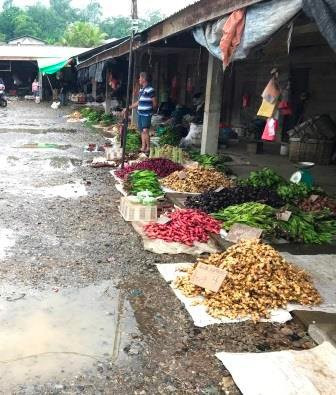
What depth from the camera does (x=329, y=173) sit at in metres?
10.5

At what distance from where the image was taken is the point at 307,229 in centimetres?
621

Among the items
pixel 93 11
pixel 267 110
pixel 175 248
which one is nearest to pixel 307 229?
pixel 175 248

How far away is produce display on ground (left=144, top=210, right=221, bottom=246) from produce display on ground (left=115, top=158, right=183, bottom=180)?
3.14 meters

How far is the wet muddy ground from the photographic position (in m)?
3.39

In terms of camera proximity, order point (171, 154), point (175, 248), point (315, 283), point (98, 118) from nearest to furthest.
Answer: point (315, 283)
point (175, 248)
point (171, 154)
point (98, 118)

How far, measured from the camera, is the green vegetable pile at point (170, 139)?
1356 centimetres

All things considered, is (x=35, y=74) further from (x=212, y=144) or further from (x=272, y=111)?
(x=272, y=111)

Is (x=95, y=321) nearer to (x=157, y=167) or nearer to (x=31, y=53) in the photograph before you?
(x=157, y=167)

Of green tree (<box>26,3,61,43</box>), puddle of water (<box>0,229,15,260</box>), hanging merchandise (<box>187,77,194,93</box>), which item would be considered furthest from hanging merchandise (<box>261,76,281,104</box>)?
green tree (<box>26,3,61,43</box>)

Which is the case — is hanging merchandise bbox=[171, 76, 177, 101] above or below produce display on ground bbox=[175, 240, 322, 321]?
above

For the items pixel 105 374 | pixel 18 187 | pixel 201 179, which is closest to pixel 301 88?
pixel 201 179

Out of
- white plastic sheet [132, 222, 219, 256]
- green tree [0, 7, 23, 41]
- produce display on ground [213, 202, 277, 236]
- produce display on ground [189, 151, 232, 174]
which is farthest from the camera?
green tree [0, 7, 23, 41]

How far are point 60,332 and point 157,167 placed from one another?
6.07m

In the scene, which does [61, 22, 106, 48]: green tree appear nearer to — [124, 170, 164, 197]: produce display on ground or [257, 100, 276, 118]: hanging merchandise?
[124, 170, 164, 197]: produce display on ground
